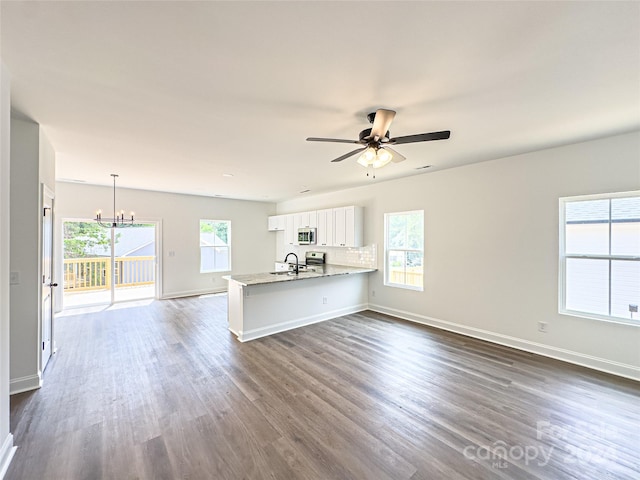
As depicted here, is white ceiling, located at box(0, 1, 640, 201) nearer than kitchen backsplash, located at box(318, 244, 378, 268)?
Yes

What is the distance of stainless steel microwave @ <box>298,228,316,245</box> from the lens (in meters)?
6.66

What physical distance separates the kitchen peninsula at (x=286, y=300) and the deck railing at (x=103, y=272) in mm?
3975

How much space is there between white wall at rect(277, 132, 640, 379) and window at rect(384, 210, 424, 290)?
0.16 metres

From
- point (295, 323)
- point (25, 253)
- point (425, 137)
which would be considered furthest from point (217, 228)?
point (425, 137)

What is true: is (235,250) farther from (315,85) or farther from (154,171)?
(315,85)

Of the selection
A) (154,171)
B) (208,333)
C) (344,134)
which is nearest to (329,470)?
(344,134)

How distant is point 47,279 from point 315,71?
12.4 feet

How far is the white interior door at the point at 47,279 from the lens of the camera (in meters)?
2.96

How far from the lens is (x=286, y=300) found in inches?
181

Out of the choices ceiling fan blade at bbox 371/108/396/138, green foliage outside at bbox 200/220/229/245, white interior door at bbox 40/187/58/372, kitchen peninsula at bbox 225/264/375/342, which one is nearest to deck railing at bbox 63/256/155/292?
green foliage outside at bbox 200/220/229/245

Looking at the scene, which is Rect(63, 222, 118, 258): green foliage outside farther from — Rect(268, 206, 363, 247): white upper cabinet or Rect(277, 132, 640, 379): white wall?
Rect(277, 132, 640, 379): white wall

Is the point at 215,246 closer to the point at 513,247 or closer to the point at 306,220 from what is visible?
the point at 306,220

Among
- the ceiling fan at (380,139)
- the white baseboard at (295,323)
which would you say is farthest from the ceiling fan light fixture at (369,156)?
the white baseboard at (295,323)

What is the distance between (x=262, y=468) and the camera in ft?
5.96
